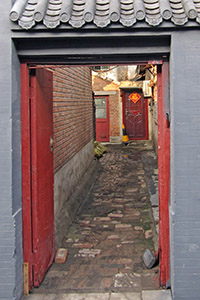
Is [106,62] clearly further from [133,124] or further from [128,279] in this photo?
[133,124]

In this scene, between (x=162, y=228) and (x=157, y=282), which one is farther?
(x=157, y=282)

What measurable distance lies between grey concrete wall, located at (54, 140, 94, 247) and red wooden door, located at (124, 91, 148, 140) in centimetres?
1036

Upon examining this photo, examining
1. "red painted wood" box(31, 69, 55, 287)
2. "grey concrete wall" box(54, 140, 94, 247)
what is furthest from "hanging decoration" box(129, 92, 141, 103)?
"red painted wood" box(31, 69, 55, 287)

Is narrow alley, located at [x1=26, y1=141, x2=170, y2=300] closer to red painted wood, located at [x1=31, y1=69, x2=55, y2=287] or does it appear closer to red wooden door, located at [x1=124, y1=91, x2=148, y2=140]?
red painted wood, located at [x1=31, y1=69, x2=55, y2=287]

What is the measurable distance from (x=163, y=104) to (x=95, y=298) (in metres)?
2.57

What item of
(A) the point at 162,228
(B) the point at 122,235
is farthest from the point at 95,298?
(B) the point at 122,235

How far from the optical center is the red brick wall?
6598 millimetres

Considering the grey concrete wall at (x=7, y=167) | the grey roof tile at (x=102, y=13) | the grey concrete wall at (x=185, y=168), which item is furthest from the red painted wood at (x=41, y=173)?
the grey concrete wall at (x=185, y=168)

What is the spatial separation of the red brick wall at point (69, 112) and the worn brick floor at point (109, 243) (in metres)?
1.45

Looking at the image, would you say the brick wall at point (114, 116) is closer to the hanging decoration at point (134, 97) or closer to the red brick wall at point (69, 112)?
the hanging decoration at point (134, 97)

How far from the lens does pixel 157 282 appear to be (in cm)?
449

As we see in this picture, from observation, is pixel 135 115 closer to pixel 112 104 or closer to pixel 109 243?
pixel 112 104

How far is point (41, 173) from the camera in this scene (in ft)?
14.8

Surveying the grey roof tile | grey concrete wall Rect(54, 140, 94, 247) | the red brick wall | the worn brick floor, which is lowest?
the worn brick floor
